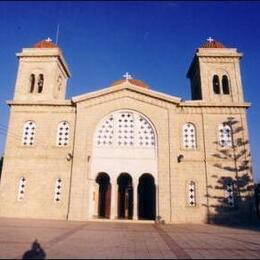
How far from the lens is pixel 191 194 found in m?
21.8

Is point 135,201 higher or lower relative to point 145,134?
lower

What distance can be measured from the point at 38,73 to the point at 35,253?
64.3ft

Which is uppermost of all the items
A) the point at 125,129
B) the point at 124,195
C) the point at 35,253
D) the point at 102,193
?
the point at 125,129

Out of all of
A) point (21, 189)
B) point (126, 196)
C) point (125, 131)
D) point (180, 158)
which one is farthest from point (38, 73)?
point (180, 158)

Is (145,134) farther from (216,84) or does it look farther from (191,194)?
(216,84)

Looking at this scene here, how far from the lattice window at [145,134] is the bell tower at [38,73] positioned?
323 inches

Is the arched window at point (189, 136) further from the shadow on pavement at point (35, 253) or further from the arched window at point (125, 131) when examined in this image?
the shadow on pavement at point (35, 253)

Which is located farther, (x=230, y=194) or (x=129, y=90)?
(x=129, y=90)

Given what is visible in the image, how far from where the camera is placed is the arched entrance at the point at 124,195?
2519 centimetres

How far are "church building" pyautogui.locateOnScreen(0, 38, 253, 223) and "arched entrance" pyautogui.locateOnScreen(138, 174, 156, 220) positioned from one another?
0.10 meters

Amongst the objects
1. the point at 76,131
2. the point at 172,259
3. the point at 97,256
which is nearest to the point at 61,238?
the point at 97,256

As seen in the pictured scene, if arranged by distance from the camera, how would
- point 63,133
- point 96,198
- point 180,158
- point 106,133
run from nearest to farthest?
point 180,158 → point 106,133 → point 63,133 → point 96,198

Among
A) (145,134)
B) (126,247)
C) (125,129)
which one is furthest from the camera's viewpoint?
(125,129)

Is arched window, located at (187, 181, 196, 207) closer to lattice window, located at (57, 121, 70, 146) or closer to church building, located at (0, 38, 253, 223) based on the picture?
church building, located at (0, 38, 253, 223)
